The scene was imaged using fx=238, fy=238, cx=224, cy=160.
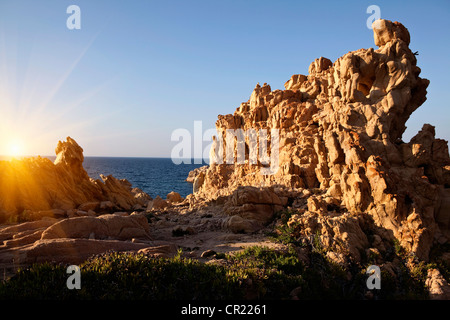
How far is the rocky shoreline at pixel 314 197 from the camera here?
518 inches

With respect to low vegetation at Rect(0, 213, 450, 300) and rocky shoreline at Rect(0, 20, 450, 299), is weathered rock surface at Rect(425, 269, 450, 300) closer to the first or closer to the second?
rocky shoreline at Rect(0, 20, 450, 299)

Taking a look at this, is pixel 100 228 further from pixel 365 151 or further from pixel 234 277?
pixel 365 151

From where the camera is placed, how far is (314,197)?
57.8 ft

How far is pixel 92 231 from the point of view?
565 inches

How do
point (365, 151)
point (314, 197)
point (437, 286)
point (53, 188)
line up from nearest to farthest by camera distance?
point (437, 286) → point (314, 197) → point (365, 151) → point (53, 188)

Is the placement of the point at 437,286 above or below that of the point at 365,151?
below

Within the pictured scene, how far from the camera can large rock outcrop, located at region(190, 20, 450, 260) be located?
1515 cm

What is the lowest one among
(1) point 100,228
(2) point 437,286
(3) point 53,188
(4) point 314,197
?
(2) point 437,286

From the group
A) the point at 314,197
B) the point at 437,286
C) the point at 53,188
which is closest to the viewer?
the point at 437,286

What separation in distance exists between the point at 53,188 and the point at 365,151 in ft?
94.0

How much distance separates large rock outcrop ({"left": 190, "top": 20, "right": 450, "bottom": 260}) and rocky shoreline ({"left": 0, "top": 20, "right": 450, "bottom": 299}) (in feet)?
0.30

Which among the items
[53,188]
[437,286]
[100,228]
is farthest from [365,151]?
[53,188]

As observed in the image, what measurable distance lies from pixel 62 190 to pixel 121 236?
45.5ft
